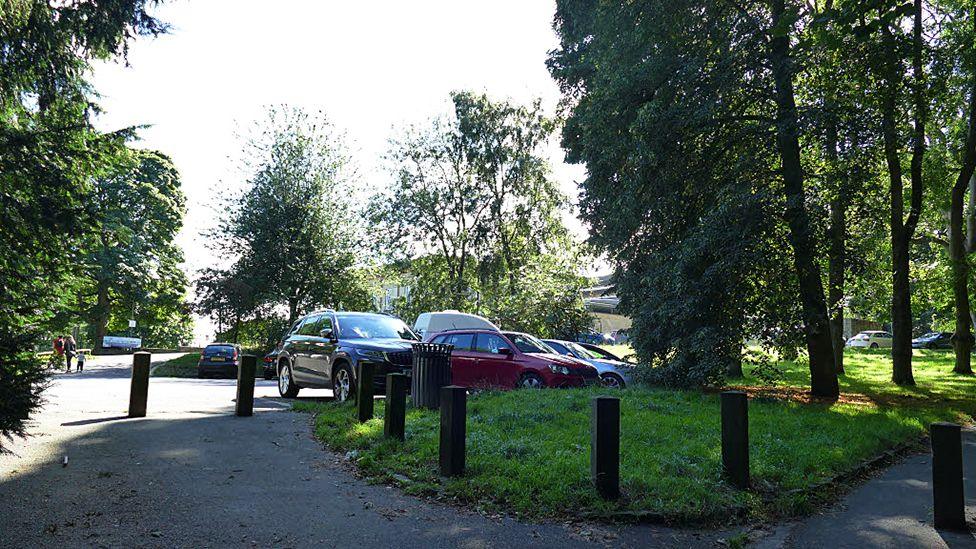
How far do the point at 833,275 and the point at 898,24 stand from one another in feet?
23.9

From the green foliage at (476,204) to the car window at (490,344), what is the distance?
72.0 feet

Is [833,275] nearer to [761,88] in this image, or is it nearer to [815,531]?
[761,88]

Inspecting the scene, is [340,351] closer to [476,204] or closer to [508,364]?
[508,364]

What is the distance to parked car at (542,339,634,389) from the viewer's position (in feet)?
56.2

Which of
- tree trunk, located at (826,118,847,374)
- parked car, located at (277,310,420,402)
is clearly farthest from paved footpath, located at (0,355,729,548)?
tree trunk, located at (826,118,847,374)

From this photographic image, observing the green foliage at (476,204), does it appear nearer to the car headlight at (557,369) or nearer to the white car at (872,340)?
the car headlight at (557,369)

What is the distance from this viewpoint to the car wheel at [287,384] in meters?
15.1

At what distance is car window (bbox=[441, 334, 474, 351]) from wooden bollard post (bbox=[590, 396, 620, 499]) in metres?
9.72

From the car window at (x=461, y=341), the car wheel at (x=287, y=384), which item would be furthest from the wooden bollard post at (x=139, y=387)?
the car window at (x=461, y=341)

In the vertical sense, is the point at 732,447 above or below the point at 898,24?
below

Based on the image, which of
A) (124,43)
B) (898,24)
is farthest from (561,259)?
(124,43)

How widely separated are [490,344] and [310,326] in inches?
154

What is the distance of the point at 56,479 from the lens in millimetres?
6230

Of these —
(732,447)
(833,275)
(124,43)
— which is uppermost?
(124,43)
